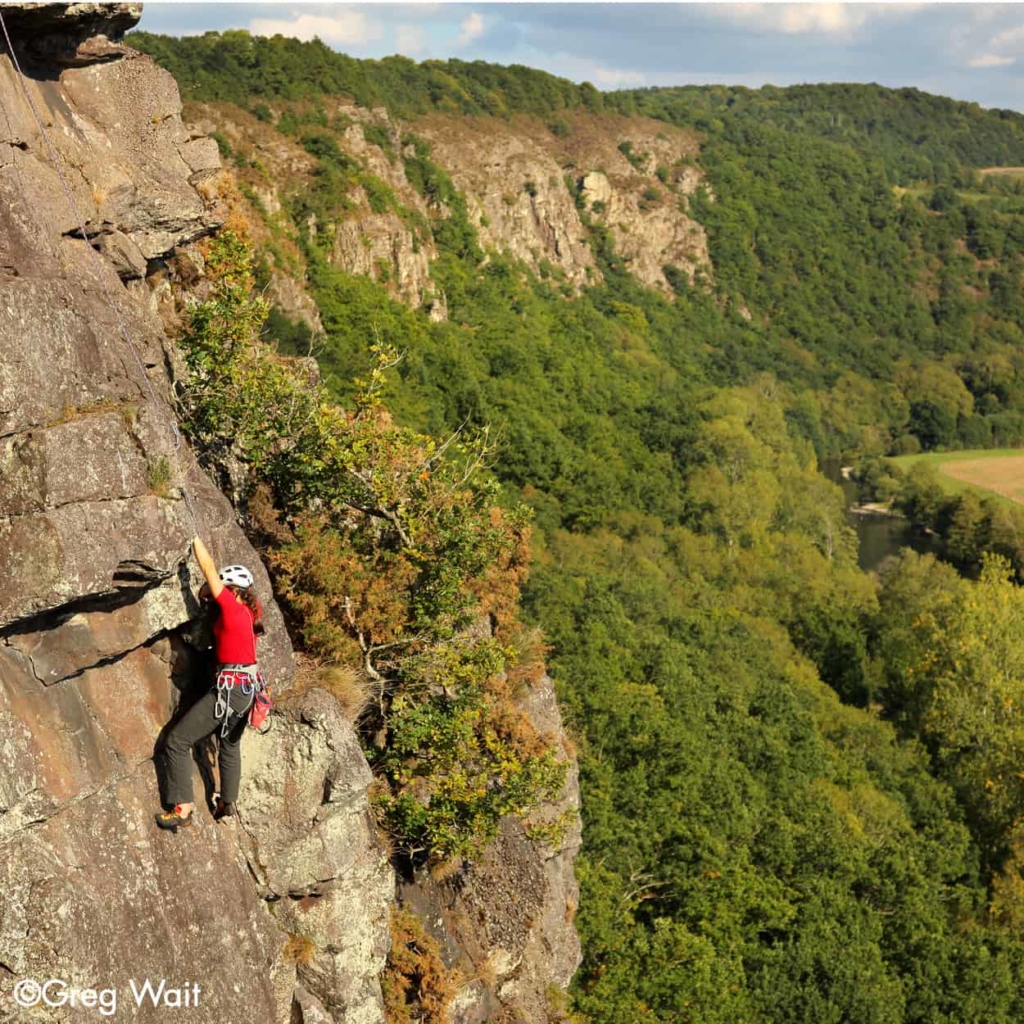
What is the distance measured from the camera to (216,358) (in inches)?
606

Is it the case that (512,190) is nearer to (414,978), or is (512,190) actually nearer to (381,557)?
(381,557)

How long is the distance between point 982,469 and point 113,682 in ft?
418

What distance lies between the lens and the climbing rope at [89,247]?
11.8 m

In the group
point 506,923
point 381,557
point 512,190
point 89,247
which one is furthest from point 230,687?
point 512,190

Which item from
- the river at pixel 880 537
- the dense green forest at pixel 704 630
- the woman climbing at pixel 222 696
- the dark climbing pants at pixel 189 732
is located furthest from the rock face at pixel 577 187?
the dark climbing pants at pixel 189 732

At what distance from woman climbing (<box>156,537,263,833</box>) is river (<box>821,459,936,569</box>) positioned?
8286 centimetres

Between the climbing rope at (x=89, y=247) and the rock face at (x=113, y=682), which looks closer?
the rock face at (x=113, y=682)

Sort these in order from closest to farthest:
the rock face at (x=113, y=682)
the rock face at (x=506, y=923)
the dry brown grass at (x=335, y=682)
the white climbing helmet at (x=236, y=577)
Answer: the rock face at (x=113, y=682), the white climbing helmet at (x=236, y=577), the dry brown grass at (x=335, y=682), the rock face at (x=506, y=923)

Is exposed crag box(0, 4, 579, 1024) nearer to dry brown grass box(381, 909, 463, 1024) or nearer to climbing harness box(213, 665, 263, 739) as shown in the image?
dry brown grass box(381, 909, 463, 1024)

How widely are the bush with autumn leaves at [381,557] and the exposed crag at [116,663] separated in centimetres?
121

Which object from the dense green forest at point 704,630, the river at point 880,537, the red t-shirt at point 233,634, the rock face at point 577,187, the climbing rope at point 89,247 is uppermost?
the rock face at point 577,187

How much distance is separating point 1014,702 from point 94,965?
1616 inches

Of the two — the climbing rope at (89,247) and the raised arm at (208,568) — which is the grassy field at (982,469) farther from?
the raised arm at (208,568)

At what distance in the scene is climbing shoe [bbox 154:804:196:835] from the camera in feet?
35.5
